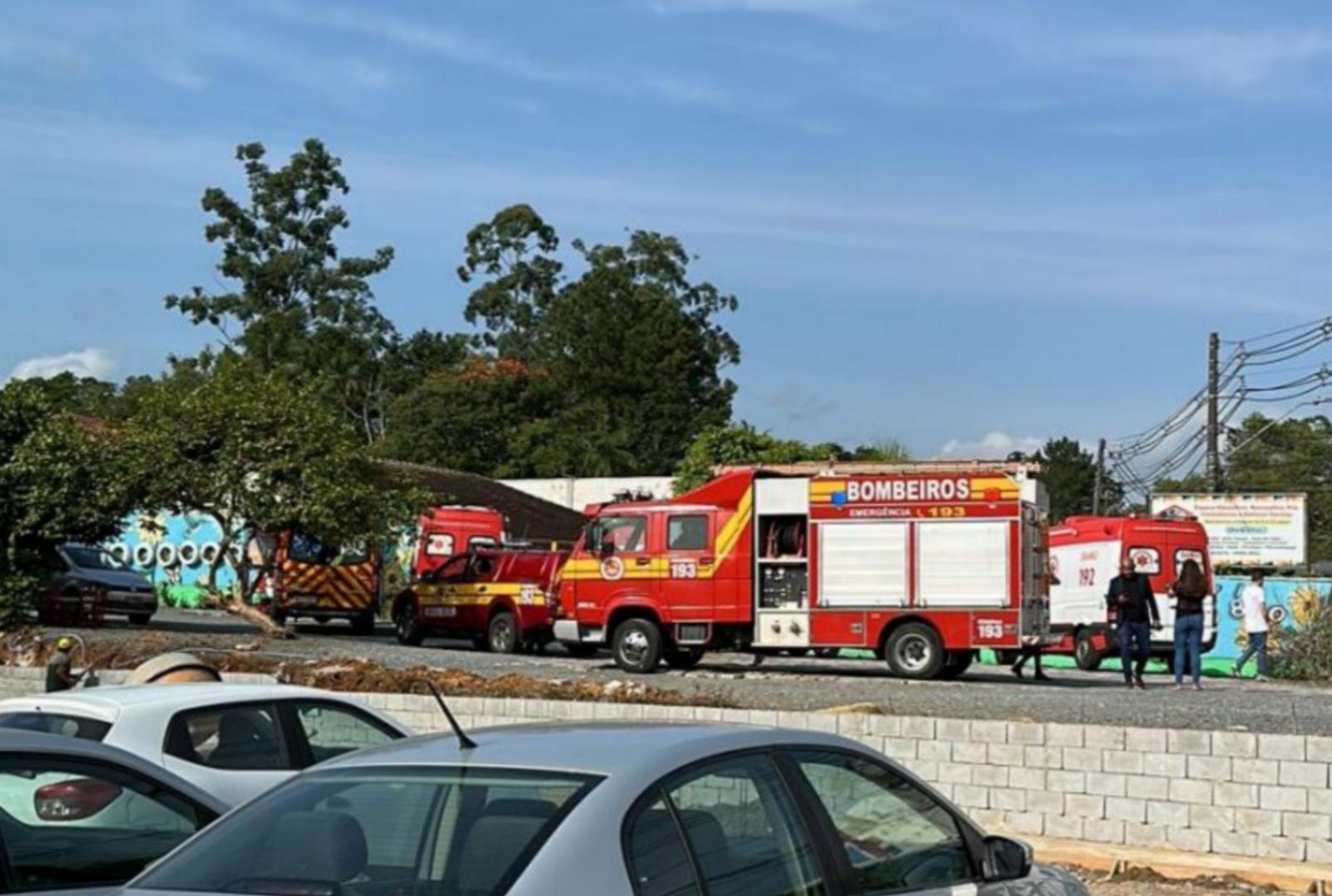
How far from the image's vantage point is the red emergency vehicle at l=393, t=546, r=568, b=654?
30.4 m

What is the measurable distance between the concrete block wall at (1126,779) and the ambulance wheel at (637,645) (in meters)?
12.0

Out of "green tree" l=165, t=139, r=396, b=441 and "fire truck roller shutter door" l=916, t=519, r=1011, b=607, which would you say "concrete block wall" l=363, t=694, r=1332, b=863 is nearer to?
"fire truck roller shutter door" l=916, t=519, r=1011, b=607

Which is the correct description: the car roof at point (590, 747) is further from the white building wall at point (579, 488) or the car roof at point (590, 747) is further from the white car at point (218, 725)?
the white building wall at point (579, 488)

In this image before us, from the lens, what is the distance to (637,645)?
85.0 ft

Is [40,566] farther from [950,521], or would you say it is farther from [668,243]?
[668,243]

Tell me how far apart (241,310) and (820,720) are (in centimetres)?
6875

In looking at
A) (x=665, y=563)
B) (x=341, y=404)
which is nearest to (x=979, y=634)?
(x=665, y=563)

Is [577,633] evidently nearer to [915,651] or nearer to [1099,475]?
[915,651]

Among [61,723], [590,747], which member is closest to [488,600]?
[61,723]

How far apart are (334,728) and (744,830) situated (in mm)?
5033

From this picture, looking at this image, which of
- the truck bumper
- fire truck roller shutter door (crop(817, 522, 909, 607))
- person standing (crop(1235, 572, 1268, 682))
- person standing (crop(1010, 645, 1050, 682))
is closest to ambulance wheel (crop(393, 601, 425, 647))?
the truck bumper

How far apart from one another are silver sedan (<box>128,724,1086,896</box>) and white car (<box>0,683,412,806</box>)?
150 inches

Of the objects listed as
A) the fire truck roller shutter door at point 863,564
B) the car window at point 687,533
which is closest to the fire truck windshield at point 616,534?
the car window at point 687,533

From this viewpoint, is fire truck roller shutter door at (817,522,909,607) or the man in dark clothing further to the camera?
fire truck roller shutter door at (817,522,909,607)
